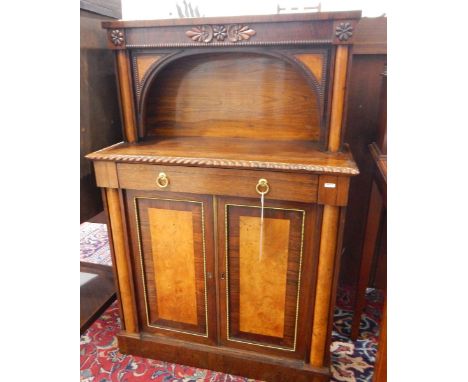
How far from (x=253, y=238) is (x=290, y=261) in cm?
15

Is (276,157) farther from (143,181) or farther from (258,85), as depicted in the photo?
(143,181)

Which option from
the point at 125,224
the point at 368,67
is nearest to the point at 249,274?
the point at 125,224

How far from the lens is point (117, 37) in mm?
1207

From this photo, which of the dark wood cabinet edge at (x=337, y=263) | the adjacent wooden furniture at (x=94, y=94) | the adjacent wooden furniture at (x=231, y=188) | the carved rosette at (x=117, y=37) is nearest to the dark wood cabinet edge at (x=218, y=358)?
the adjacent wooden furniture at (x=231, y=188)

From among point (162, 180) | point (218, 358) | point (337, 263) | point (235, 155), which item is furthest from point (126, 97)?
point (218, 358)

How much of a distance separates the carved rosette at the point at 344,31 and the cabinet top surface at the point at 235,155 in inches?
13.8

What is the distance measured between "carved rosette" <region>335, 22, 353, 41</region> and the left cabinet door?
636 mm

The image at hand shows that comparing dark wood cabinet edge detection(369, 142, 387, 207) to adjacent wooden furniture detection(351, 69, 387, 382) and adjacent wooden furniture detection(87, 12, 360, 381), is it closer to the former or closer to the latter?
adjacent wooden furniture detection(351, 69, 387, 382)

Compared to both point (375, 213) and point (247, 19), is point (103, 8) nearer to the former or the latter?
point (247, 19)

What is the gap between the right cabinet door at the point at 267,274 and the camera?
114cm

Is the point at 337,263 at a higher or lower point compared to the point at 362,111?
lower

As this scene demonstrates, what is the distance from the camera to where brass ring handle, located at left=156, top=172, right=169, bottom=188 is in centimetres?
115

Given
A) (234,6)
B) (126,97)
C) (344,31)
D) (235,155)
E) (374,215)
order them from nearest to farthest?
1. (344,31)
2. (235,155)
3. (126,97)
4. (374,215)
5. (234,6)

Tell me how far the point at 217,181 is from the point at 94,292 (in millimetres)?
1110
